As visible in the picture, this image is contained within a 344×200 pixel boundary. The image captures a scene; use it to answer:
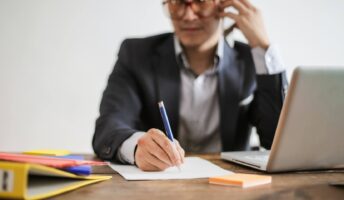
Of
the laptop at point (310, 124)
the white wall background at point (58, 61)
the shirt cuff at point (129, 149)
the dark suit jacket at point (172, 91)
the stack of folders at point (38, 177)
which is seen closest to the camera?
the stack of folders at point (38, 177)

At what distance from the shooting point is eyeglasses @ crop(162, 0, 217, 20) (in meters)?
1.32

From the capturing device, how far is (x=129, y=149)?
917 mm

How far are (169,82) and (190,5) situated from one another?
27 centimetres

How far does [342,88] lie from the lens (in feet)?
2.39

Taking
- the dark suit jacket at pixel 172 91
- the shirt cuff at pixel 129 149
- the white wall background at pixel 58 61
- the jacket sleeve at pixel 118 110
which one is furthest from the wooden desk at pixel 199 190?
the white wall background at pixel 58 61

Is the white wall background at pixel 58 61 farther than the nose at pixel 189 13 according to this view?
→ Yes

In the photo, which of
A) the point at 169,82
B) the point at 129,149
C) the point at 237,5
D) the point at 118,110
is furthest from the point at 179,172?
the point at 237,5

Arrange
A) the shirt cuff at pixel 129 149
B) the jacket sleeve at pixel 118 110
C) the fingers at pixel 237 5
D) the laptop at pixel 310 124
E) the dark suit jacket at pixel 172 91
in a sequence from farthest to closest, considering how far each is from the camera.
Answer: the fingers at pixel 237 5 → the dark suit jacket at pixel 172 91 → the jacket sleeve at pixel 118 110 → the shirt cuff at pixel 129 149 → the laptop at pixel 310 124

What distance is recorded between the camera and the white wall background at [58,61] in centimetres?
221

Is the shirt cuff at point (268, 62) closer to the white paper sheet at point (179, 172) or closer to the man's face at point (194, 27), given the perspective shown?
the man's face at point (194, 27)

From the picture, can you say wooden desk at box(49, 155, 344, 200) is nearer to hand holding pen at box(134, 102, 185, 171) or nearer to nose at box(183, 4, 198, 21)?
hand holding pen at box(134, 102, 185, 171)

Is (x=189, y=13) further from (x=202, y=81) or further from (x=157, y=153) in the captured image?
(x=157, y=153)

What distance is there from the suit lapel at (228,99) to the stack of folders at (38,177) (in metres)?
0.71

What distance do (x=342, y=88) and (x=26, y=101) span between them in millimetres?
1882
